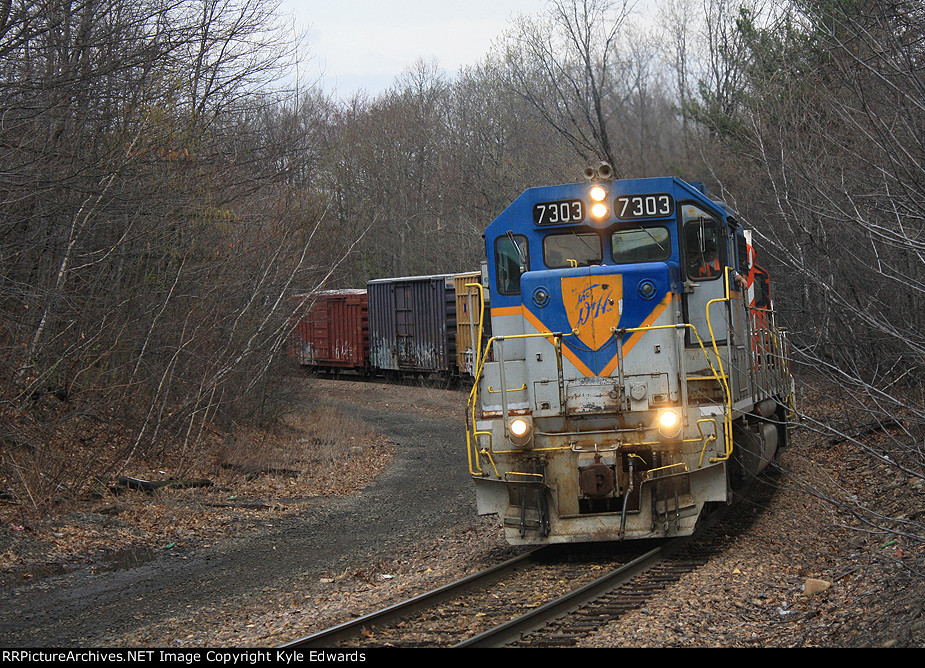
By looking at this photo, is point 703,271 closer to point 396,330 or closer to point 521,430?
point 521,430

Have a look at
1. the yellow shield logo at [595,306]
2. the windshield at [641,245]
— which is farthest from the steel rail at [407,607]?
the windshield at [641,245]

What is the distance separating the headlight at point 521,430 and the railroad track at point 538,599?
1.12m

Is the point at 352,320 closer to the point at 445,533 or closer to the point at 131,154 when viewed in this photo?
the point at 131,154

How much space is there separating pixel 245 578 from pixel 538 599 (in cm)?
329

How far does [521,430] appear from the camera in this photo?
750cm

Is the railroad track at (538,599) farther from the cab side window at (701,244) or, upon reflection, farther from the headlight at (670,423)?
the cab side window at (701,244)

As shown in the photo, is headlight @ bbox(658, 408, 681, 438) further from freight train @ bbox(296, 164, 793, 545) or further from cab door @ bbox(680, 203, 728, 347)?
cab door @ bbox(680, 203, 728, 347)

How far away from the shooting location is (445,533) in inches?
395

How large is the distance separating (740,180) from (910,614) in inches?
772

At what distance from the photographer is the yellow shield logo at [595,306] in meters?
7.96

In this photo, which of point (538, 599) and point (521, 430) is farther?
point (521, 430)

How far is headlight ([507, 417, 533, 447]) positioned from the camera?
750 centimetres

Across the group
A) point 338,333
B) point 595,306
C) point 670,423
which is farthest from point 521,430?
point 338,333
